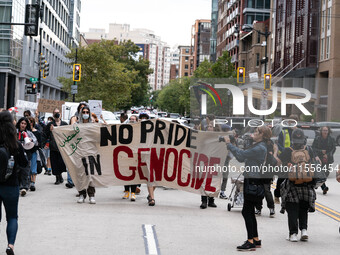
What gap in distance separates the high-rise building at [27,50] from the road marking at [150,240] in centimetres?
4145

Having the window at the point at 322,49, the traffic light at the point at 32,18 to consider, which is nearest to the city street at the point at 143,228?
the traffic light at the point at 32,18

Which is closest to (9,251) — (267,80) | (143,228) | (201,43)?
(143,228)

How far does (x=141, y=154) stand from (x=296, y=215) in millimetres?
4423

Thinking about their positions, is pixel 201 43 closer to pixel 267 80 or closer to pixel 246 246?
pixel 267 80

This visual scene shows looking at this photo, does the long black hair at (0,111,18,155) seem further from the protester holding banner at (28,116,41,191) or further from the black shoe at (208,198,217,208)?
the protester holding banner at (28,116,41,191)

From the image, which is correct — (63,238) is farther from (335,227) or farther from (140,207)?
(335,227)

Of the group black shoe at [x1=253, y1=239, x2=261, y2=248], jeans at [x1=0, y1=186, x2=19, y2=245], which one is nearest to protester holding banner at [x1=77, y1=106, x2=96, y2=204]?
black shoe at [x1=253, y1=239, x2=261, y2=248]

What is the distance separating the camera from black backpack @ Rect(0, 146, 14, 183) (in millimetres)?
7020

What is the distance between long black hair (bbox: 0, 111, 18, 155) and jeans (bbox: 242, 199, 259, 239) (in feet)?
10.9

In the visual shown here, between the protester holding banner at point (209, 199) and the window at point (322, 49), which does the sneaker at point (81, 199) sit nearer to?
the protester holding banner at point (209, 199)

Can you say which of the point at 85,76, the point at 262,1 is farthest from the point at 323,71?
the point at 262,1

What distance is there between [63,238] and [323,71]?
2013 inches

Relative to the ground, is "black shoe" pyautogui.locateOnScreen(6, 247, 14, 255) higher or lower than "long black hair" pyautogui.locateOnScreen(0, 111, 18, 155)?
lower

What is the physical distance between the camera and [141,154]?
12.6 meters
